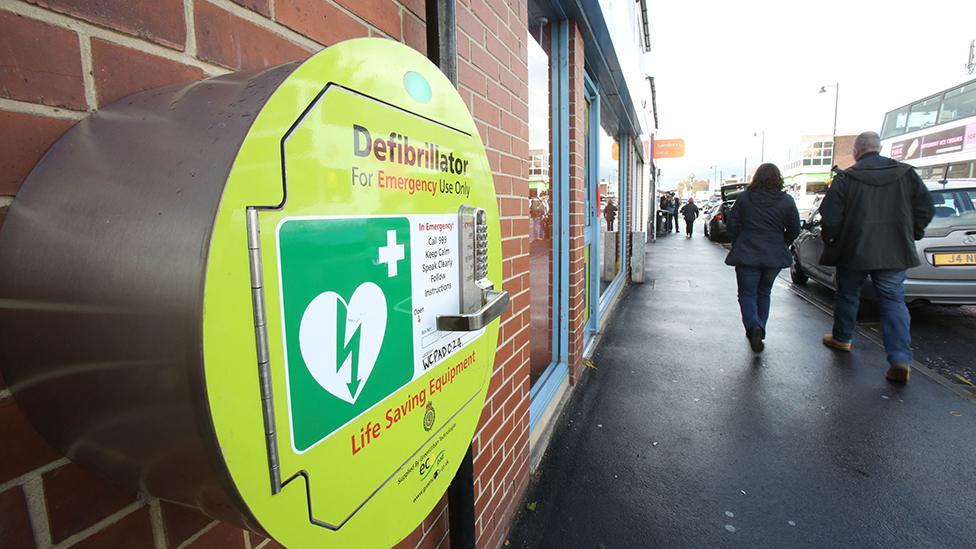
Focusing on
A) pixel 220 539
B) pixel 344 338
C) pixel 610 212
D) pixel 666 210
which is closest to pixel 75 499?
pixel 220 539

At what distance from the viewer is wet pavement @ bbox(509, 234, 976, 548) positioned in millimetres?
2438

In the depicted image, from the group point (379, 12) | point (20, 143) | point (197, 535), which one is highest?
point (379, 12)

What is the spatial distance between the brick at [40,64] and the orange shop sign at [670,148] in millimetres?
23812

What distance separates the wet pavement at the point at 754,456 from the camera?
244 cm

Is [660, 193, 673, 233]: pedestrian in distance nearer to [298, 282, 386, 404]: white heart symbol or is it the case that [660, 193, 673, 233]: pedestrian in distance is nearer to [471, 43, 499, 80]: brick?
[471, 43, 499, 80]: brick

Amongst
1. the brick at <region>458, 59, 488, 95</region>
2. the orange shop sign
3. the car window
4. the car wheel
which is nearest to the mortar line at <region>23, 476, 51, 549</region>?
the brick at <region>458, 59, 488, 95</region>

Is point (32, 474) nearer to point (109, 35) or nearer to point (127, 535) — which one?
point (127, 535)

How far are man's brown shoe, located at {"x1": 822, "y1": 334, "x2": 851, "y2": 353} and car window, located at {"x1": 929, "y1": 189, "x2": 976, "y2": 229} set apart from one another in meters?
1.89

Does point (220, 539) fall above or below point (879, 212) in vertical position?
below

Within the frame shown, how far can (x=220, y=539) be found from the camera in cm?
89

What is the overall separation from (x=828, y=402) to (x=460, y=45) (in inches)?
158

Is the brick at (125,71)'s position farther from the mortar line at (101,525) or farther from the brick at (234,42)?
the mortar line at (101,525)

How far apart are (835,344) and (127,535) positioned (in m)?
6.11

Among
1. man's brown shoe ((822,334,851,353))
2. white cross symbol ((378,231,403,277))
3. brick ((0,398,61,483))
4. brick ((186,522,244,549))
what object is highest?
white cross symbol ((378,231,403,277))
